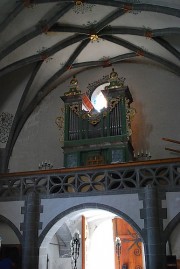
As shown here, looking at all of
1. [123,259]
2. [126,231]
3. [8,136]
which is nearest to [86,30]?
[8,136]

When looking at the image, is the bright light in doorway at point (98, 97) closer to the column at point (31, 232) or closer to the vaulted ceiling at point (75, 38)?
the vaulted ceiling at point (75, 38)

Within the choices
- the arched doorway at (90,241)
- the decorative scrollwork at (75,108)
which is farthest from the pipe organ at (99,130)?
the arched doorway at (90,241)

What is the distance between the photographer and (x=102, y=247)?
58.9ft

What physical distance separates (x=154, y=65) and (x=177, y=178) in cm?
710

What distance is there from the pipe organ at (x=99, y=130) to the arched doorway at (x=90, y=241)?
2.12m

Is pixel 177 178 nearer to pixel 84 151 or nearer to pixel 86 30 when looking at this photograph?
pixel 84 151

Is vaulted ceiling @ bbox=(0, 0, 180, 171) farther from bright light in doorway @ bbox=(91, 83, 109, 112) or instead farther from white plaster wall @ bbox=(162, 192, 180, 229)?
white plaster wall @ bbox=(162, 192, 180, 229)

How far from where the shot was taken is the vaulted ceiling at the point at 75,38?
506 inches

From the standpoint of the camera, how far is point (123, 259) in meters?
16.1

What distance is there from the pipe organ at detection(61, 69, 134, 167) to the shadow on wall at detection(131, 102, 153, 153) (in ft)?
3.83

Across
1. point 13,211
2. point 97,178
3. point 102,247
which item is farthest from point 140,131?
point 13,211

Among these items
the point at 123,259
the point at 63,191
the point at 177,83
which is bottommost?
the point at 123,259

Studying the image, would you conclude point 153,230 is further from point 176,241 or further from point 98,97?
point 98,97

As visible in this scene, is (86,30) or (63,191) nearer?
(63,191)
